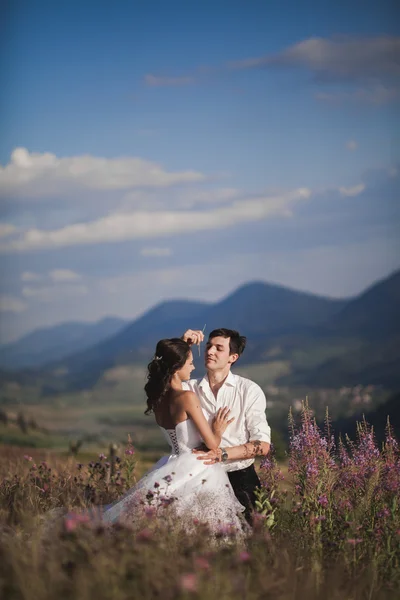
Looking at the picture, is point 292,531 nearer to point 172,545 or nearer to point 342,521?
point 342,521

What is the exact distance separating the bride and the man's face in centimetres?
12

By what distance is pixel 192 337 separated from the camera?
14.4ft

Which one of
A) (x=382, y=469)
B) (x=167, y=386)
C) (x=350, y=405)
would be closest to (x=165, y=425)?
(x=167, y=386)

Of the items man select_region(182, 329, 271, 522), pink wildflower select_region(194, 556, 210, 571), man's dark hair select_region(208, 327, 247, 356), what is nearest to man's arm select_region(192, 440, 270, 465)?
man select_region(182, 329, 271, 522)

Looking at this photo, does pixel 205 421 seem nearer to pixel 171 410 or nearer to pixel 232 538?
pixel 171 410

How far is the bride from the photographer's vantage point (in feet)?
12.9

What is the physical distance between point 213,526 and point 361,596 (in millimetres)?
862

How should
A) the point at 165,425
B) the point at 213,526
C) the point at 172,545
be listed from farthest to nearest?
1. the point at 165,425
2. the point at 213,526
3. the point at 172,545

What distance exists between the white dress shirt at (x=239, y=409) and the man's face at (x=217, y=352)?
0.37ft

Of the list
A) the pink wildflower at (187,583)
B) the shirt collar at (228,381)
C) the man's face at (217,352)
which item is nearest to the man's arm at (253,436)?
the shirt collar at (228,381)

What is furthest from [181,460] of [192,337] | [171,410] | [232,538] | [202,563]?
[202,563]

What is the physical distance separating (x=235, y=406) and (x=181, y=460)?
16.8 inches

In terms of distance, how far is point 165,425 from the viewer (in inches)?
171

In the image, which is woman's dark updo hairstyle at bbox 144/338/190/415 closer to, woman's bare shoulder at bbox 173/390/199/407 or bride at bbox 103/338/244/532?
bride at bbox 103/338/244/532
